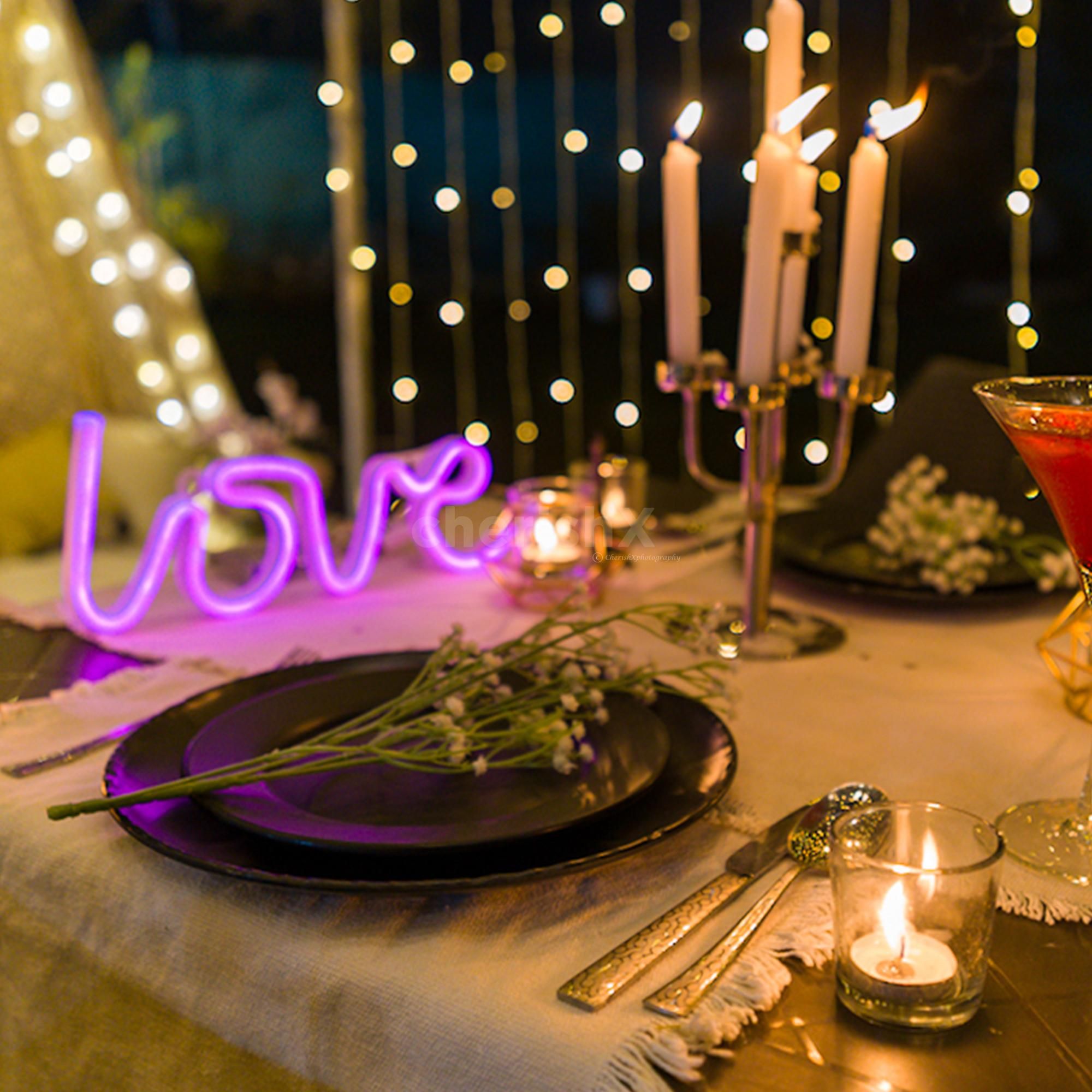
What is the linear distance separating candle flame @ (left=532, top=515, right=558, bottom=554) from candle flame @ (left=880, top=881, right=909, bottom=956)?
0.69m

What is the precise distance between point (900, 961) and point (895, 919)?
2 cm

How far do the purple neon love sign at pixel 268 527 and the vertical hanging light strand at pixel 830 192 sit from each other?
51.6 inches

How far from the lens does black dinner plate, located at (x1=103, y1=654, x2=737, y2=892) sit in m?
0.68

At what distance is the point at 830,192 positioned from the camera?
10.0 feet

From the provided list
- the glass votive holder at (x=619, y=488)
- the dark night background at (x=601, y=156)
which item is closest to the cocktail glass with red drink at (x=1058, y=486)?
the glass votive holder at (x=619, y=488)

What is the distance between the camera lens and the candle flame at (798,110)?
0.96 metres

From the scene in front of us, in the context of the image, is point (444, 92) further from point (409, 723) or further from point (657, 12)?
point (409, 723)

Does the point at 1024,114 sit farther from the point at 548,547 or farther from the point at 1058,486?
the point at 1058,486

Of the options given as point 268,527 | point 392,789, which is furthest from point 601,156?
point 392,789

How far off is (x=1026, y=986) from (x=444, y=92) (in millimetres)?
2921

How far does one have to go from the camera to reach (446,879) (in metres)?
0.67

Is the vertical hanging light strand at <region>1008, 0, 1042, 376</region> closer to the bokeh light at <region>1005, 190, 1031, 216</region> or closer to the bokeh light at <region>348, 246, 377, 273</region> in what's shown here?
the bokeh light at <region>1005, 190, 1031, 216</region>

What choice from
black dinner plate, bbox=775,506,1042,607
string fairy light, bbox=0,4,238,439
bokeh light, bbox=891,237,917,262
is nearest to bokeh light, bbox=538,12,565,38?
bokeh light, bbox=891,237,917,262

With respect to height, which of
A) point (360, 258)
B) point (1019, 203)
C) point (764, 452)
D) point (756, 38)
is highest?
point (756, 38)
